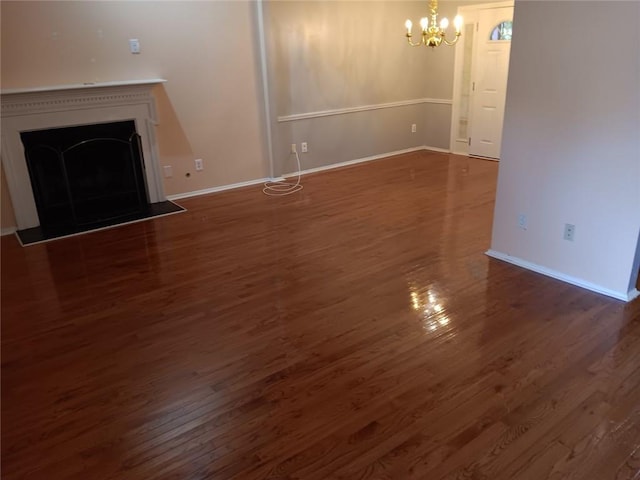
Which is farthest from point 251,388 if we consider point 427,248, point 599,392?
point 427,248

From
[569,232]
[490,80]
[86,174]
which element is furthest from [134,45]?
[490,80]

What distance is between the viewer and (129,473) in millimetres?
1854

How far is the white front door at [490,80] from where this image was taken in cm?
632

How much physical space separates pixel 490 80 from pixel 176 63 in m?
4.09

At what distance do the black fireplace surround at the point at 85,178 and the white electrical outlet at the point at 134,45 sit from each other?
0.68 metres

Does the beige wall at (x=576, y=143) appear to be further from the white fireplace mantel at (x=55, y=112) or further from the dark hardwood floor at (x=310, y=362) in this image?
the white fireplace mantel at (x=55, y=112)

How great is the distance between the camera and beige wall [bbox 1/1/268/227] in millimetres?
4234

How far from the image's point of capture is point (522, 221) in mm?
3479

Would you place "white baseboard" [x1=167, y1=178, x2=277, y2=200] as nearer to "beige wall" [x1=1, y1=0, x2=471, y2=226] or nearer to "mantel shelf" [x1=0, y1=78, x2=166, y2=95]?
"beige wall" [x1=1, y1=0, x2=471, y2=226]

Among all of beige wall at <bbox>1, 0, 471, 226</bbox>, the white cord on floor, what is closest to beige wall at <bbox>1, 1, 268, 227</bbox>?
beige wall at <bbox>1, 0, 471, 226</bbox>

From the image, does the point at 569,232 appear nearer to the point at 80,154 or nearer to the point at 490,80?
the point at 490,80

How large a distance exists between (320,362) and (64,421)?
1.19 metres

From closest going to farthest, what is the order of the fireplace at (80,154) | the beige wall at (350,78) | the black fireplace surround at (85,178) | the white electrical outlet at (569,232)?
the white electrical outlet at (569,232) < the fireplace at (80,154) < the black fireplace surround at (85,178) < the beige wall at (350,78)

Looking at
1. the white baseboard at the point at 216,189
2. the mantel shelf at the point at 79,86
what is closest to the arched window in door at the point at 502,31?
the white baseboard at the point at 216,189
